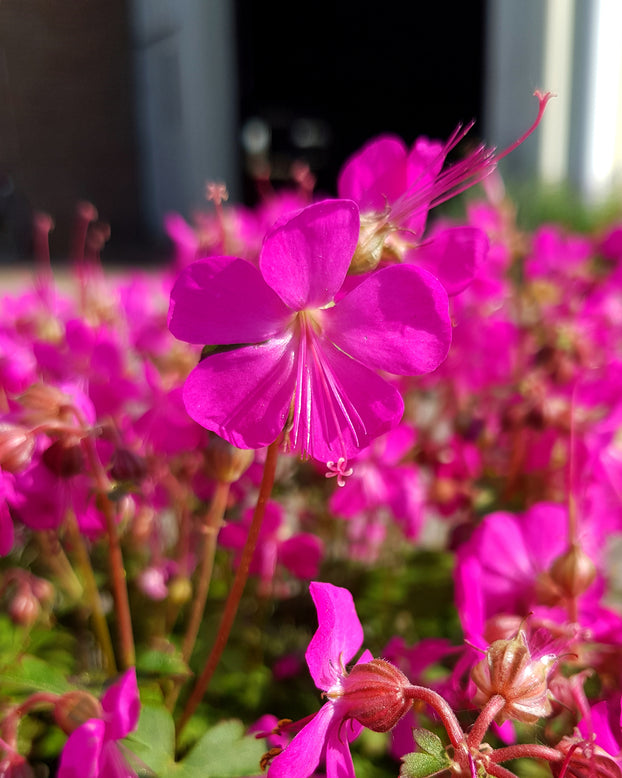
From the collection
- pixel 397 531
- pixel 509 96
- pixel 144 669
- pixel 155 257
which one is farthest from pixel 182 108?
pixel 144 669

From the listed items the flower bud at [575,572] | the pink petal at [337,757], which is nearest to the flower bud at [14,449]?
the pink petal at [337,757]

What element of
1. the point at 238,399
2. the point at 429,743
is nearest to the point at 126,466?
the point at 238,399

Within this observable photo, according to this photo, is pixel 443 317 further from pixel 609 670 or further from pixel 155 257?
pixel 155 257

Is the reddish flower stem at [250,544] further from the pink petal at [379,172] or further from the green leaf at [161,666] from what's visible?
the pink petal at [379,172]

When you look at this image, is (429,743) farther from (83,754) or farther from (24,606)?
(24,606)

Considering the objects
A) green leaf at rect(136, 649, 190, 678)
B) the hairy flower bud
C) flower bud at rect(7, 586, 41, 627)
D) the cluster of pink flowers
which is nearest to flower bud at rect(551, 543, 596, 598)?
the cluster of pink flowers

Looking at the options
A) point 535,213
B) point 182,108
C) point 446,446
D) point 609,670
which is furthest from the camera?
point 182,108

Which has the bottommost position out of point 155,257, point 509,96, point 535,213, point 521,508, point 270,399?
point 155,257
